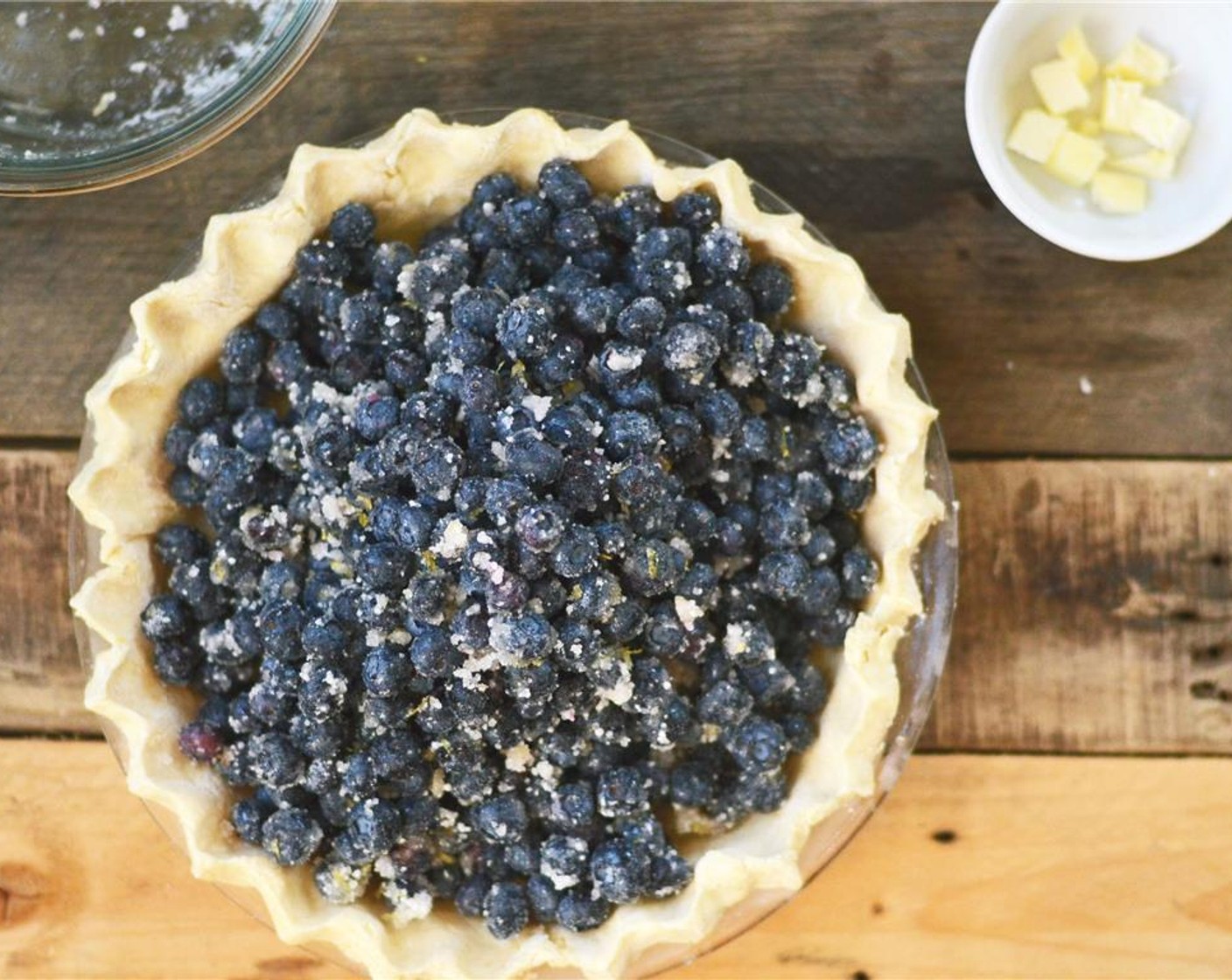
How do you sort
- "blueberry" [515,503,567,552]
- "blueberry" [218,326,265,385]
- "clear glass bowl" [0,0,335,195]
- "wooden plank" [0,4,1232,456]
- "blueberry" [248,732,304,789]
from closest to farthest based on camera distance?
"blueberry" [515,503,567,552], "blueberry" [248,732,304,789], "blueberry" [218,326,265,385], "clear glass bowl" [0,0,335,195], "wooden plank" [0,4,1232,456]

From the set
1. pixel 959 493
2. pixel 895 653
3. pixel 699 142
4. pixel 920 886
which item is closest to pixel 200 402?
pixel 699 142

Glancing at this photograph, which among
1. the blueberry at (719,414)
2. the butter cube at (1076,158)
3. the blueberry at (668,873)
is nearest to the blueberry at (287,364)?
the blueberry at (719,414)

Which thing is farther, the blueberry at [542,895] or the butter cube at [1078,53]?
the butter cube at [1078,53]

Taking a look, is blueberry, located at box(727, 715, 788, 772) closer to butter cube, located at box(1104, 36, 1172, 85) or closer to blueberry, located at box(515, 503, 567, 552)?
blueberry, located at box(515, 503, 567, 552)

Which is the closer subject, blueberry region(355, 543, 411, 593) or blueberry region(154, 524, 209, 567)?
blueberry region(355, 543, 411, 593)

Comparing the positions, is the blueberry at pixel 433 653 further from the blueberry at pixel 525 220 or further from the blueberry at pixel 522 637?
the blueberry at pixel 525 220

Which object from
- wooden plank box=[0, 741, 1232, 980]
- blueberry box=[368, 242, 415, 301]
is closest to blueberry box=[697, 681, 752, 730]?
wooden plank box=[0, 741, 1232, 980]

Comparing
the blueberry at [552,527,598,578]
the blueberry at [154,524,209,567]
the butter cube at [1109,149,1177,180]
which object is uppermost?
the butter cube at [1109,149,1177,180]
